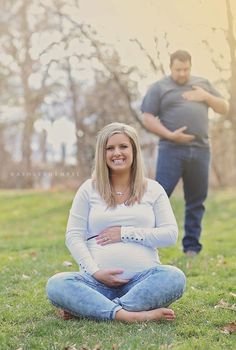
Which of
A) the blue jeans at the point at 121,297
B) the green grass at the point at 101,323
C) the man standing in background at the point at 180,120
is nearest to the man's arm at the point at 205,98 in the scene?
the man standing in background at the point at 180,120

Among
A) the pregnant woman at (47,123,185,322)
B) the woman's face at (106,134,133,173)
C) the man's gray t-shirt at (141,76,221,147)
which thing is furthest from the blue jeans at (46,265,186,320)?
the man's gray t-shirt at (141,76,221,147)

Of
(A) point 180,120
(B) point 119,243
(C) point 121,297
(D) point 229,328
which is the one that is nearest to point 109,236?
(B) point 119,243

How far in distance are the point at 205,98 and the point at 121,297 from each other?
2573 mm

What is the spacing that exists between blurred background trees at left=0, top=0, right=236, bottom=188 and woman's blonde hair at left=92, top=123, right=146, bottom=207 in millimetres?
6350

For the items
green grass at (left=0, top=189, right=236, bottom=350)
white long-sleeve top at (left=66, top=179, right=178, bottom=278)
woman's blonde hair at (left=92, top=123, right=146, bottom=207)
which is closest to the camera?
green grass at (left=0, top=189, right=236, bottom=350)

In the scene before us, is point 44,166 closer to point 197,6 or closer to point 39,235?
point 39,235

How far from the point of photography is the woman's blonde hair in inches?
136

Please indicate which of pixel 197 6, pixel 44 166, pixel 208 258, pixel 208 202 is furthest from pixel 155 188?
pixel 44 166

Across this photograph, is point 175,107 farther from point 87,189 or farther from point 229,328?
point 229,328

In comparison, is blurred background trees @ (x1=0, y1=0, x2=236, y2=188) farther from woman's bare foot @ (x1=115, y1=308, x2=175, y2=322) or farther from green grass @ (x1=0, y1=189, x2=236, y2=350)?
woman's bare foot @ (x1=115, y1=308, x2=175, y2=322)

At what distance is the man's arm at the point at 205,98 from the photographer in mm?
5334

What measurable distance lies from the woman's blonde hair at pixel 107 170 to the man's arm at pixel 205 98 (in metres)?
1.96

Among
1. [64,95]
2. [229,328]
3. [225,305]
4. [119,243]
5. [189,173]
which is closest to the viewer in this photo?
[229,328]

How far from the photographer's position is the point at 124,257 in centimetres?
336
